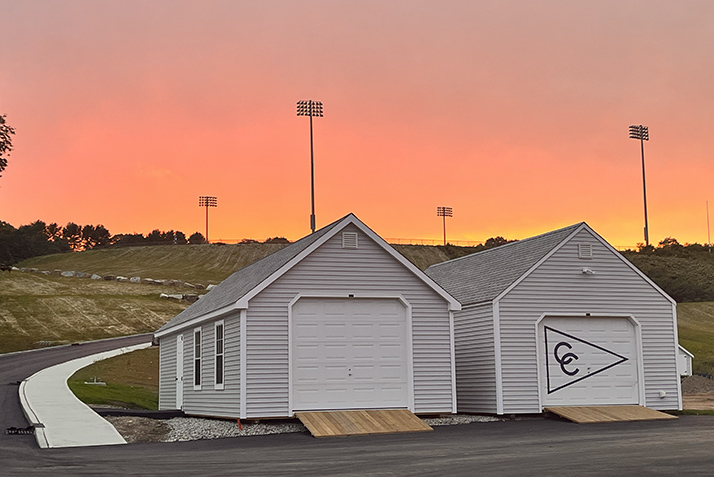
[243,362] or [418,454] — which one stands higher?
[243,362]

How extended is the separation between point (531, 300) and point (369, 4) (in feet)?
42.7

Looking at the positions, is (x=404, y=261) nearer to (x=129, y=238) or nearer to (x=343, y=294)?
(x=343, y=294)

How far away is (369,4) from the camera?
99.3 feet

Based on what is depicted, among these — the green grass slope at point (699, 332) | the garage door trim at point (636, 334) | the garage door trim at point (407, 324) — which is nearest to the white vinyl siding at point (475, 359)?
the garage door trim at point (636, 334)

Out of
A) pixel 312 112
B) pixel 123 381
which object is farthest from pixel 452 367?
pixel 312 112

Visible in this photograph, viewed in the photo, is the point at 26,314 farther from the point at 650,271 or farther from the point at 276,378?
the point at 650,271

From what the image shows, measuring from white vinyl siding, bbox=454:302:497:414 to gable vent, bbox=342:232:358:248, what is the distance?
471 cm

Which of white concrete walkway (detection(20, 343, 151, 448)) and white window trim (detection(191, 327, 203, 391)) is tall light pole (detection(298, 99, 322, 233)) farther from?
white window trim (detection(191, 327, 203, 391))

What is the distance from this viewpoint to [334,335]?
2155cm

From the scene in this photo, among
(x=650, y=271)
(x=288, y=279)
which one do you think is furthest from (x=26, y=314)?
(x=650, y=271)

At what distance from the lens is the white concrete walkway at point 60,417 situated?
1719 centimetres

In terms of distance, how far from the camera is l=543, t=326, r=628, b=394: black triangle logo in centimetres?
2406

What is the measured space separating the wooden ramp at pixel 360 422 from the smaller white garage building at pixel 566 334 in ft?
13.1

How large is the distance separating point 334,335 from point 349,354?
2.09 ft
